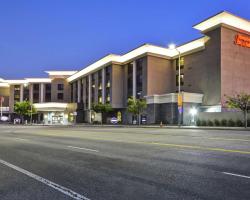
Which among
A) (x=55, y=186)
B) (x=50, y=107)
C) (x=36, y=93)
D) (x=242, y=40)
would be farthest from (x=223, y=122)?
(x=36, y=93)

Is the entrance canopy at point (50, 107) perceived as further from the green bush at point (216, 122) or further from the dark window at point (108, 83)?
the green bush at point (216, 122)

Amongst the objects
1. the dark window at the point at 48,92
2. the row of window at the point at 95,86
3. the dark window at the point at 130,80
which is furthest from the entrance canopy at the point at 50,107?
the dark window at the point at 130,80

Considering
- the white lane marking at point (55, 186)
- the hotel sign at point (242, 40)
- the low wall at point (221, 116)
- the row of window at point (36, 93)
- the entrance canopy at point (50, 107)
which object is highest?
the hotel sign at point (242, 40)

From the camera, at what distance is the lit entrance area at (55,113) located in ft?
327

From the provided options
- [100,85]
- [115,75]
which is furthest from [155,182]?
[100,85]

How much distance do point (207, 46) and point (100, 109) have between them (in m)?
29.2

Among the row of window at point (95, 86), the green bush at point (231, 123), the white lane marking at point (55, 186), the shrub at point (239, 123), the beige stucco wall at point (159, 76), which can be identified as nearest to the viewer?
the white lane marking at point (55, 186)

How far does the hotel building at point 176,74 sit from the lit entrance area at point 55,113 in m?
6.79

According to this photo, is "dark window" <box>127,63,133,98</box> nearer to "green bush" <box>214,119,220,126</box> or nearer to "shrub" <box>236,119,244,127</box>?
"green bush" <box>214,119,220,126</box>

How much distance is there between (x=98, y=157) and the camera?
11094 millimetres

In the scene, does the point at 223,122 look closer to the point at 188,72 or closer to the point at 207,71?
the point at 207,71

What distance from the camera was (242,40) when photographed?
56.5 metres

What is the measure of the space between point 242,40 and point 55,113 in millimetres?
66737

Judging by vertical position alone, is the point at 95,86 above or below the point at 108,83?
below
